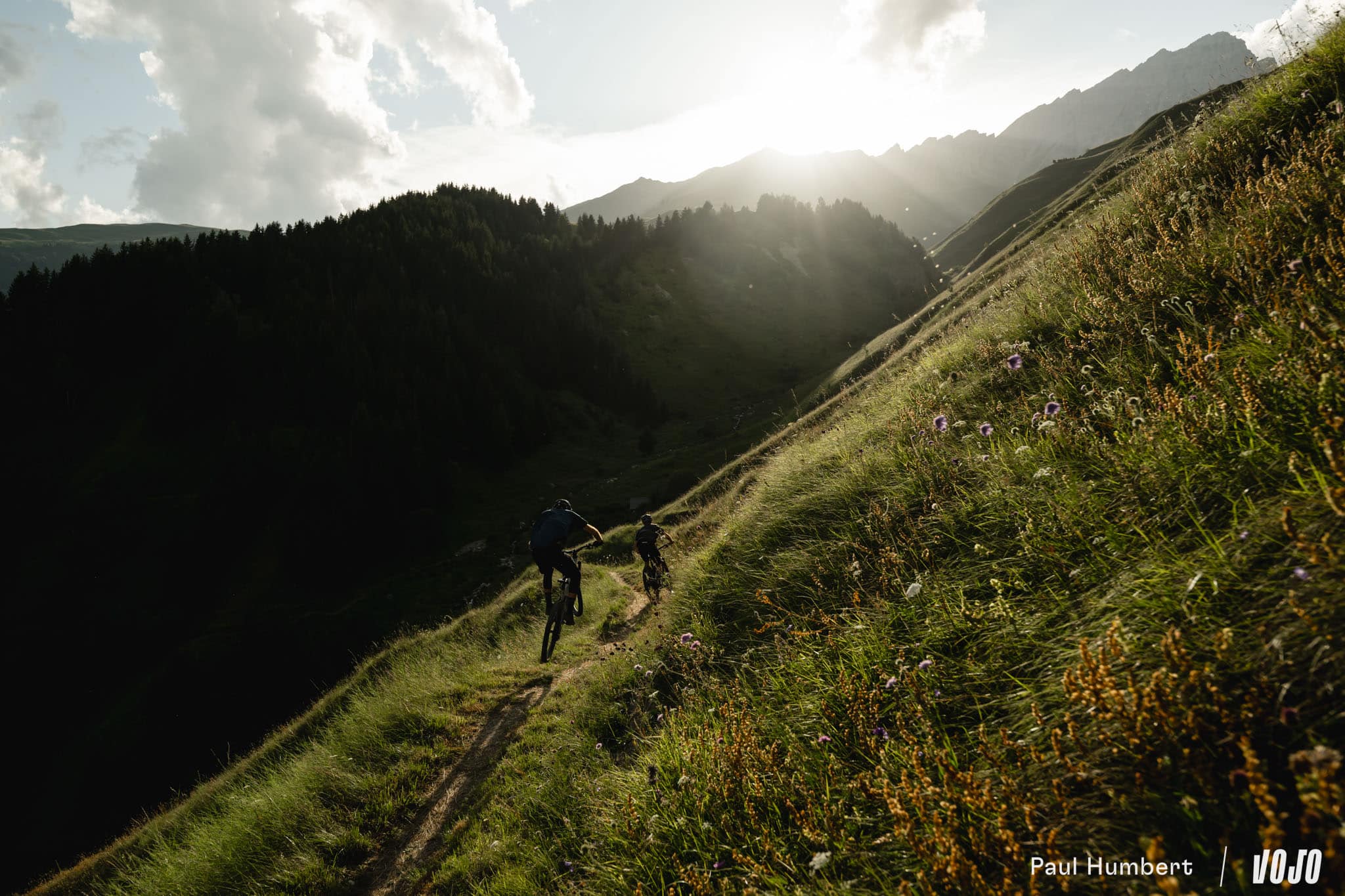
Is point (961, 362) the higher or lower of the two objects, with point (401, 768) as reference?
higher

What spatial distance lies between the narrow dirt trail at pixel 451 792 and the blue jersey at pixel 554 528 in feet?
8.73

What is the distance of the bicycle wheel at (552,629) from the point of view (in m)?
12.4

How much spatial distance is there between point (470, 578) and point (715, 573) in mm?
37312

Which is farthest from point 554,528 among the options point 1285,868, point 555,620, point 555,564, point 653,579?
point 1285,868

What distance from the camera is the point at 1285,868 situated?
1748 millimetres

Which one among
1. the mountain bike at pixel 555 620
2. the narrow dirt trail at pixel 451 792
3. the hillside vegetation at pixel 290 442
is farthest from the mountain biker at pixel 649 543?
the hillside vegetation at pixel 290 442

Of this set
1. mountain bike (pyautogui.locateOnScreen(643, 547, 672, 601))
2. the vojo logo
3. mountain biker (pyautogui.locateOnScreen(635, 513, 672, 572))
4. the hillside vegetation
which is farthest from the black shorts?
the hillside vegetation

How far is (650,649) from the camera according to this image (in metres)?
8.32

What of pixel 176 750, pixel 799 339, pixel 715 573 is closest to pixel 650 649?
pixel 715 573

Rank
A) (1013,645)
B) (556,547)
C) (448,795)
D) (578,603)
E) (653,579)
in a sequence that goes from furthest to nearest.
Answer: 1. (653,579)
2. (578,603)
3. (556,547)
4. (448,795)
5. (1013,645)

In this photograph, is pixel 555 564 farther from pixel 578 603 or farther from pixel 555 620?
pixel 578 603

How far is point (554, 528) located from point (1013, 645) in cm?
1078

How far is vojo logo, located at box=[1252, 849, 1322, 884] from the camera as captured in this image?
1708 mm

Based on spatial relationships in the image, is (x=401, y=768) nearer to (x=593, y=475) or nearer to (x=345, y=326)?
(x=593, y=475)
